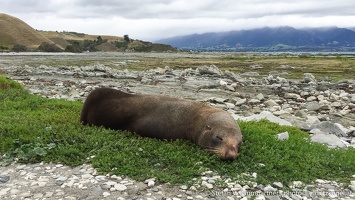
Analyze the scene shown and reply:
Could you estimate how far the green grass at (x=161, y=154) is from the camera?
30.5 ft

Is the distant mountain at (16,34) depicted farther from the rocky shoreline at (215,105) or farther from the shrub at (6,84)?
the shrub at (6,84)

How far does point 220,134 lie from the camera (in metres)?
10.8

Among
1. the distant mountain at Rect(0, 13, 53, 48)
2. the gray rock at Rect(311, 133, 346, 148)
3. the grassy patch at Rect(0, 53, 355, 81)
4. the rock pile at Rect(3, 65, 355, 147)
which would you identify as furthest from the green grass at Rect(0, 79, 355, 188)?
the distant mountain at Rect(0, 13, 53, 48)

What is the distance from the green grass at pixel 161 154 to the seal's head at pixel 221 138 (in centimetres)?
21

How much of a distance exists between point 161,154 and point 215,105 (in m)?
13.5

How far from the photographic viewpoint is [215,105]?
23.3 meters

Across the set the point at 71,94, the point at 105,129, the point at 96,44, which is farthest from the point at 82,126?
the point at 96,44

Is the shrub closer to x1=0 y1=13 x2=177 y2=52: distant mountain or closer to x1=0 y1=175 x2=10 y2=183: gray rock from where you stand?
x1=0 y1=175 x2=10 y2=183: gray rock

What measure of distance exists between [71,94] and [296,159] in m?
17.0

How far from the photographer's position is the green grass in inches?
366

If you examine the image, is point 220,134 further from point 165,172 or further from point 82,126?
point 82,126

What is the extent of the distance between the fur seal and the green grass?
0.41 meters

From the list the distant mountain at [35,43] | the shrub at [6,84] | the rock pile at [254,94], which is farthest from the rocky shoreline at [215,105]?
the distant mountain at [35,43]

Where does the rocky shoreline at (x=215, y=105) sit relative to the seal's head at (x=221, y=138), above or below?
below
